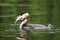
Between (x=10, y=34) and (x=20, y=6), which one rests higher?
(x=20, y=6)

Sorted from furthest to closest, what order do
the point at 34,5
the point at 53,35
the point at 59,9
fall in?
the point at 34,5 → the point at 59,9 → the point at 53,35

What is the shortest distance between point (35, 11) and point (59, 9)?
59cm

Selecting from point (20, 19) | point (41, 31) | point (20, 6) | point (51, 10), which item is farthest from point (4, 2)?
point (41, 31)

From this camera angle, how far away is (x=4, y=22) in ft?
26.7

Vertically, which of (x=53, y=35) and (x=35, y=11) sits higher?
(x=35, y=11)

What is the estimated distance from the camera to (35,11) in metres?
9.86

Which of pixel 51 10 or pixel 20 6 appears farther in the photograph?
pixel 20 6

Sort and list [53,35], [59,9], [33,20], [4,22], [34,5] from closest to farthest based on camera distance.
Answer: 1. [53,35]
2. [4,22]
3. [33,20]
4. [59,9]
5. [34,5]

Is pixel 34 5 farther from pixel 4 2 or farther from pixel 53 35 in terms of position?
pixel 53 35

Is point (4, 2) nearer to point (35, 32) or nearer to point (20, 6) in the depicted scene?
point (20, 6)

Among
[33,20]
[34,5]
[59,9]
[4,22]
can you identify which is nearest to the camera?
[4,22]

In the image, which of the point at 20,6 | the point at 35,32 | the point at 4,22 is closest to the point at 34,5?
the point at 20,6

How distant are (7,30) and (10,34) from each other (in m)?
0.30

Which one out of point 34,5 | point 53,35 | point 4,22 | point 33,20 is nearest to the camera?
point 53,35
